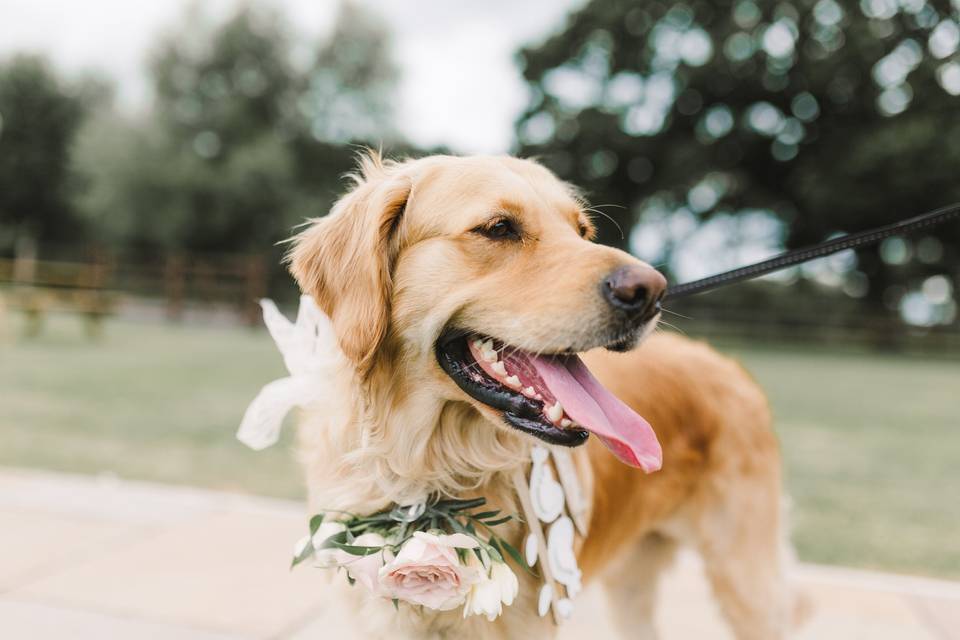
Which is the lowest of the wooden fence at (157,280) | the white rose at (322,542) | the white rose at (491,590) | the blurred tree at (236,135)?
the wooden fence at (157,280)

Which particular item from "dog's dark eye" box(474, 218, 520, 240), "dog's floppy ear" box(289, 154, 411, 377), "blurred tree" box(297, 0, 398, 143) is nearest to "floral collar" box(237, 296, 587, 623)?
"dog's floppy ear" box(289, 154, 411, 377)

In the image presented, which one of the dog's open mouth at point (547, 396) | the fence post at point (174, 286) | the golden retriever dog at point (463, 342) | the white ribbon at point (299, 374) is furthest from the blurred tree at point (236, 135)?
the dog's open mouth at point (547, 396)

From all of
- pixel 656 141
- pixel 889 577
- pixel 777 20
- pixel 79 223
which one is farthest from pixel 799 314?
pixel 79 223

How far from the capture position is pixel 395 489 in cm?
220

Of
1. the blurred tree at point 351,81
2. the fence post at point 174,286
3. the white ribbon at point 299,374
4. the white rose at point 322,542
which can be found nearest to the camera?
the white rose at point 322,542

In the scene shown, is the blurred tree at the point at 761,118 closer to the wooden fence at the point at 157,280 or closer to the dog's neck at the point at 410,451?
the wooden fence at the point at 157,280

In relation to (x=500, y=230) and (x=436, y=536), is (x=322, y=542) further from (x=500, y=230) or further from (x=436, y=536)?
(x=500, y=230)

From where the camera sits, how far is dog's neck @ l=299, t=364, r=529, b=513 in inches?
86.4

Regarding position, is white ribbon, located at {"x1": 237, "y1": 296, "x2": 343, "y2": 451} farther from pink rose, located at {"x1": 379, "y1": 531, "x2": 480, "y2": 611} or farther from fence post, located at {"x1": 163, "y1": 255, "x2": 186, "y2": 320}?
fence post, located at {"x1": 163, "y1": 255, "x2": 186, "y2": 320}

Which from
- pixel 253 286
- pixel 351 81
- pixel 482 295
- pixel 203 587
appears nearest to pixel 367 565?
pixel 482 295

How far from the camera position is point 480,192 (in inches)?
87.5

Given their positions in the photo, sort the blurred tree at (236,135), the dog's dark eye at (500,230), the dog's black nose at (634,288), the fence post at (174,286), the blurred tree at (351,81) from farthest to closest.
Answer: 1. the blurred tree at (351,81)
2. the blurred tree at (236,135)
3. the fence post at (174,286)
4. the dog's dark eye at (500,230)
5. the dog's black nose at (634,288)

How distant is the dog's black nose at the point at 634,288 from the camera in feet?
6.17

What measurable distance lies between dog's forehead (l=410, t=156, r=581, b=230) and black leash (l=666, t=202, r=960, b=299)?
1.74 ft
